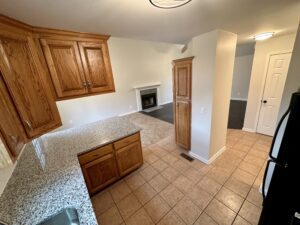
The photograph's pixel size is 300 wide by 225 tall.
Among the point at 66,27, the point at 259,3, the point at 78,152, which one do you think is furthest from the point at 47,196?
the point at 259,3

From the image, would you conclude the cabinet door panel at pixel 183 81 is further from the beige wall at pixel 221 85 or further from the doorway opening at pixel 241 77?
the doorway opening at pixel 241 77

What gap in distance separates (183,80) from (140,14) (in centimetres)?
145

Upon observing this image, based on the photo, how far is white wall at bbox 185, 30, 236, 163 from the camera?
199cm

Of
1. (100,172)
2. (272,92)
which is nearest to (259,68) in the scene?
(272,92)

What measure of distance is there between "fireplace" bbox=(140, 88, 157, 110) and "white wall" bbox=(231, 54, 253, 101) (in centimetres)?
429

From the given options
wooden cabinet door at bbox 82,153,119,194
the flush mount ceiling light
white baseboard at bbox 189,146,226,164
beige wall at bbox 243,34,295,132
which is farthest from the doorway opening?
the flush mount ceiling light

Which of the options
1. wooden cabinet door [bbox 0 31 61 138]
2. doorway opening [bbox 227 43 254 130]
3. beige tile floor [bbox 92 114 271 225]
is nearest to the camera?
wooden cabinet door [bbox 0 31 61 138]

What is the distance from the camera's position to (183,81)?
248cm

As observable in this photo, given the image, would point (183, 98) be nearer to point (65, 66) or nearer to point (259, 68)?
point (65, 66)

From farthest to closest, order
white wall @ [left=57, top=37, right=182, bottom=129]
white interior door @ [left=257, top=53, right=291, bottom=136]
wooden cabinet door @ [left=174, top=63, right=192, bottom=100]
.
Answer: white wall @ [left=57, top=37, right=182, bottom=129], white interior door @ [left=257, top=53, right=291, bottom=136], wooden cabinet door @ [left=174, top=63, right=192, bottom=100]

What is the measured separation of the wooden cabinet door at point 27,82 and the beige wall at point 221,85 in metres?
2.23

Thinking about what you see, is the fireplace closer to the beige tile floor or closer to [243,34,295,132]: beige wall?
the beige tile floor

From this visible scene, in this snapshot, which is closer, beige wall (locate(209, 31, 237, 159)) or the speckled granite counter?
the speckled granite counter

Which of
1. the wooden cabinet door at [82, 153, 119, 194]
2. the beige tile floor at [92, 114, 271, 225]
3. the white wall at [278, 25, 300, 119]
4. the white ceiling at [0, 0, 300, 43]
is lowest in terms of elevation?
the beige tile floor at [92, 114, 271, 225]
